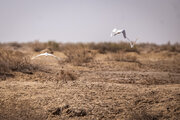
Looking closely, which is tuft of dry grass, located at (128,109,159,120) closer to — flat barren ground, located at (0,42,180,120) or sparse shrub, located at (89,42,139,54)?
flat barren ground, located at (0,42,180,120)

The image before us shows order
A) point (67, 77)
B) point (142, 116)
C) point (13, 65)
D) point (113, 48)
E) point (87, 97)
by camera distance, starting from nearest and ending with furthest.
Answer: point (142, 116)
point (87, 97)
point (67, 77)
point (13, 65)
point (113, 48)

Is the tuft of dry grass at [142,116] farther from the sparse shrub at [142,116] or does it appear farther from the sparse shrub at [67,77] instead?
the sparse shrub at [67,77]

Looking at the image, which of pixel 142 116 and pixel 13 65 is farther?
pixel 13 65

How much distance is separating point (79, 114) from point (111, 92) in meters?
1.32

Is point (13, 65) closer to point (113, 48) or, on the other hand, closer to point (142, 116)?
point (142, 116)

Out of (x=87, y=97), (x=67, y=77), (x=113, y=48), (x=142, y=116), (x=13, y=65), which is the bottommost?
(x=142, y=116)

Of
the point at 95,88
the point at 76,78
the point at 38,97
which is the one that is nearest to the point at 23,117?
the point at 38,97

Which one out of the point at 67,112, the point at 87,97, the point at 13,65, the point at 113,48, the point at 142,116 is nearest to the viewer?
the point at 142,116

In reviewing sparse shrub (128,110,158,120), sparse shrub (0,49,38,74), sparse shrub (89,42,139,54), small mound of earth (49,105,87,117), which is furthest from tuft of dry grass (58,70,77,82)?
sparse shrub (89,42,139,54)

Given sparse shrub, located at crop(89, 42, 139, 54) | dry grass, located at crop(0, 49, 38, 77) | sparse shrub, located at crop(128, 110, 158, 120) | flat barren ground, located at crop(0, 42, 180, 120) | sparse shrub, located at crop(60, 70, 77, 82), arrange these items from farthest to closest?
sparse shrub, located at crop(89, 42, 139, 54)
dry grass, located at crop(0, 49, 38, 77)
sparse shrub, located at crop(60, 70, 77, 82)
flat barren ground, located at crop(0, 42, 180, 120)
sparse shrub, located at crop(128, 110, 158, 120)

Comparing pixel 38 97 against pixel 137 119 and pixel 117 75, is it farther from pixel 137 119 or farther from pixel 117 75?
pixel 117 75

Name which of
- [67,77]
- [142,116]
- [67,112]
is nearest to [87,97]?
[67,112]

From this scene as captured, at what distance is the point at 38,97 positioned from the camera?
6.27 metres

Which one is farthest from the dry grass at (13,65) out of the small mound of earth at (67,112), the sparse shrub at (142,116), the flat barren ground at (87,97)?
the sparse shrub at (142,116)
